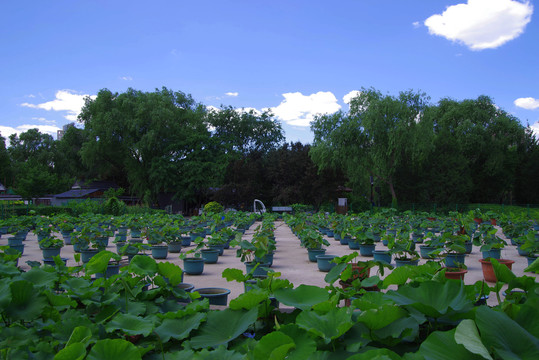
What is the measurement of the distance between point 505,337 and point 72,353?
112 cm

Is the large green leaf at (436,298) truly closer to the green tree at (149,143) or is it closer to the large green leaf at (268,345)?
the large green leaf at (268,345)

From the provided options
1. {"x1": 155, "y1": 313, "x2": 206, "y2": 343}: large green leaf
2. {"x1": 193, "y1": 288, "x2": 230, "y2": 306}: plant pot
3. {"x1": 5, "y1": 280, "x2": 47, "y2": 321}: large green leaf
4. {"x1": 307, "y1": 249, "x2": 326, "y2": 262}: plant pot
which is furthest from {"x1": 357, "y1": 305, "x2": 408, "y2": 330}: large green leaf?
{"x1": 307, "y1": 249, "x2": 326, "y2": 262}: plant pot

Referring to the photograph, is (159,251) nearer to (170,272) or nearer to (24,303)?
(170,272)

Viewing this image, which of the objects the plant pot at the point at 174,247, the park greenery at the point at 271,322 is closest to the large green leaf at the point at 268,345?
the park greenery at the point at 271,322

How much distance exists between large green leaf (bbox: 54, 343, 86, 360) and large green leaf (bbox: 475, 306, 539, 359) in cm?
103

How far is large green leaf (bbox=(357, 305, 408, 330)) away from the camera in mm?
1261

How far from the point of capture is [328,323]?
129 cm

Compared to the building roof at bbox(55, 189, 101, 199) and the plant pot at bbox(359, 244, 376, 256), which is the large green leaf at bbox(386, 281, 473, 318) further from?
the building roof at bbox(55, 189, 101, 199)

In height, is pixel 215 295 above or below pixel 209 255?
above

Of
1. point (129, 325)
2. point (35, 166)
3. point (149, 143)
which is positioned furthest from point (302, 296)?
point (35, 166)

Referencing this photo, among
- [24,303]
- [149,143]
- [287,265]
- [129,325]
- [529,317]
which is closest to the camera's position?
[529,317]

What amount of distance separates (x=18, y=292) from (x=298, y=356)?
114 centimetres

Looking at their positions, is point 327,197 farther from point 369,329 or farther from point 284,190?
point 369,329

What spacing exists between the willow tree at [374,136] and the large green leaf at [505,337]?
2564cm
